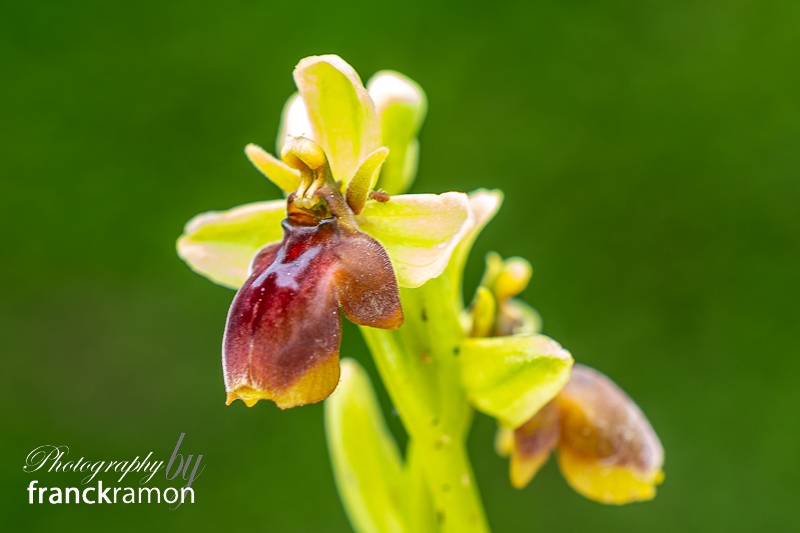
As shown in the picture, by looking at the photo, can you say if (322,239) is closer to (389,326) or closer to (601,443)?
(389,326)

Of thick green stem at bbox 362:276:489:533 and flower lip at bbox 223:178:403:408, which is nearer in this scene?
flower lip at bbox 223:178:403:408

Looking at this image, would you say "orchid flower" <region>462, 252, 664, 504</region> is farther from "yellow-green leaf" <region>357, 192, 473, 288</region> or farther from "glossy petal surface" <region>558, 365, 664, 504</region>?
"yellow-green leaf" <region>357, 192, 473, 288</region>

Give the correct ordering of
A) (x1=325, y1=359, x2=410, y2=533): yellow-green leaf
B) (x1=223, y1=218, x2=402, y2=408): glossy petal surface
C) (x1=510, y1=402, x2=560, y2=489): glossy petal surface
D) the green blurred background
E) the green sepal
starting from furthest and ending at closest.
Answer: the green blurred background
(x1=325, y1=359, x2=410, y2=533): yellow-green leaf
(x1=510, y1=402, x2=560, y2=489): glossy petal surface
the green sepal
(x1=223, y1=218, x2=402, y2=408): glossy petal surface

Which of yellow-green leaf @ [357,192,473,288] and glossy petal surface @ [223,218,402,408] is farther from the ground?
yellow-green leaf @ [357,192,473,288]

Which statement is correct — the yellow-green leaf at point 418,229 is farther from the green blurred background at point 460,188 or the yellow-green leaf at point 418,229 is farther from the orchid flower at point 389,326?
the green blurred background at point 460,188

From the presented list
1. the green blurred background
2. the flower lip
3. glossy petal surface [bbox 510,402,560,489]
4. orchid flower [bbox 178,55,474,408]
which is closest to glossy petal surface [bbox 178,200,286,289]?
orchid flower [bbox 178,55,474,408]

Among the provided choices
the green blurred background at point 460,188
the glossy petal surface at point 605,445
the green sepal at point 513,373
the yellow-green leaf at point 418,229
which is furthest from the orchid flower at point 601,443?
the green blurred background at point 460,188
